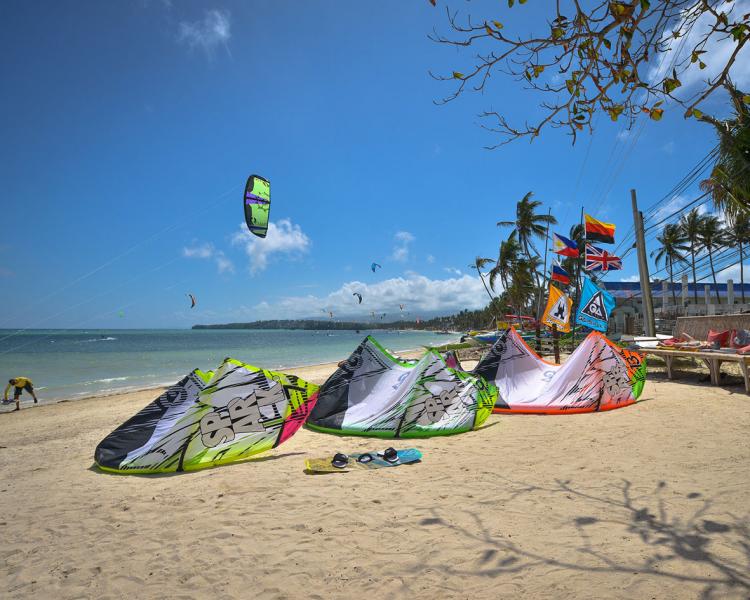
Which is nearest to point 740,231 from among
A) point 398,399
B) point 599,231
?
point 599,231

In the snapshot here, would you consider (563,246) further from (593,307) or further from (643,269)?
(593,307)

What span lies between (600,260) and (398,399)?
11.1 metres

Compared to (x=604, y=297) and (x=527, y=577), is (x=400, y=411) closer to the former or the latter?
(x=527, y=577)

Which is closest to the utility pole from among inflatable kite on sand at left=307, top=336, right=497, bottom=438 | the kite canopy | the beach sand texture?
the beach sand texture

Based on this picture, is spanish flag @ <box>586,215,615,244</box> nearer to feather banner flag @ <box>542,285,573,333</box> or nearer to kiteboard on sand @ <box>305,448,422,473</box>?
feather banner flag @ <box>542,285,573,333</box>

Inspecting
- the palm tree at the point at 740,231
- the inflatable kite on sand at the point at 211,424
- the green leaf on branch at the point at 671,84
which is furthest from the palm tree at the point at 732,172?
the inflatable kite on sand at the point at 211,424

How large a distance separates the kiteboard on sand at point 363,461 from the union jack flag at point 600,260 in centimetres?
1180

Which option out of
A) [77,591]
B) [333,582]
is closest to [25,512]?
[77,591]

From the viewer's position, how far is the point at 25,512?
4.12m

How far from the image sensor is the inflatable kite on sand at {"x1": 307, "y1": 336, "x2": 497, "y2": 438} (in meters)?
6.38

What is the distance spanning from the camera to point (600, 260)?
14.5m

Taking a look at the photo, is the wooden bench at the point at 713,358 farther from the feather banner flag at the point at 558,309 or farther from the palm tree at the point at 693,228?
the palm tree at the point at 693,228

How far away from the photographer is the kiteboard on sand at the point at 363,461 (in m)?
4.86

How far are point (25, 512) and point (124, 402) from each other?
997 centimetres
